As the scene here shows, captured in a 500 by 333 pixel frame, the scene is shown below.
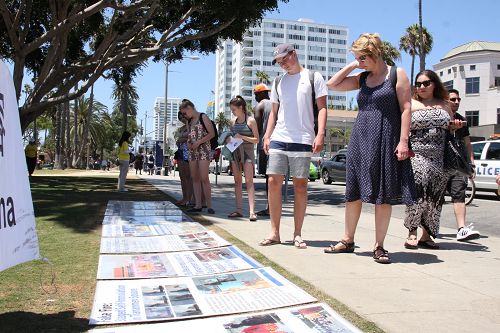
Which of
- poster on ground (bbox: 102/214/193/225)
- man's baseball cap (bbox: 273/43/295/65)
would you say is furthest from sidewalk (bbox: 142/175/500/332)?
man's baseball cap (bbox: 273/43/295/65)

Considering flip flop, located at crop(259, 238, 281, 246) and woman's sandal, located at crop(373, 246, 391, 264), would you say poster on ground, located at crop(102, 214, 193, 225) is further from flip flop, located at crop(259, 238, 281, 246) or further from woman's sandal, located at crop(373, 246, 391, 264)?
woman's sandal, located at crop(373, 246, 391, 264)

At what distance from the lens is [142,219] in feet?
23.6

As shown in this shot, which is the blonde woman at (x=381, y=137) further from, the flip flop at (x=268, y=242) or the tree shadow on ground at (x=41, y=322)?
the tree shadow on ground at (x=41, y=322)

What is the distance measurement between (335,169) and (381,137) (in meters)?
18.3

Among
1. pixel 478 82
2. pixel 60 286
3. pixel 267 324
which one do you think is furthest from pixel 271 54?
pixel 267 324

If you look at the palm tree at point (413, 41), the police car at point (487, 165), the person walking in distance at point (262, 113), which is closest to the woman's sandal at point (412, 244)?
the person walking in distance at point (262, 113)

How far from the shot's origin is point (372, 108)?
15.3 feet

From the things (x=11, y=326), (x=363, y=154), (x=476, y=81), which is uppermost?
(x=476, y=81)

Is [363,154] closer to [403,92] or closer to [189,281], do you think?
[403,92]

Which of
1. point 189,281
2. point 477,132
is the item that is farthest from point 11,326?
point 477,132

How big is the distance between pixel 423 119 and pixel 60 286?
157 inches

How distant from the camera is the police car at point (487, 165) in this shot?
1465 cm

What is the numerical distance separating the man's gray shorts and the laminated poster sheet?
1.42m

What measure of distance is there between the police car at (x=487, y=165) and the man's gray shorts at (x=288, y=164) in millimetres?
11327
